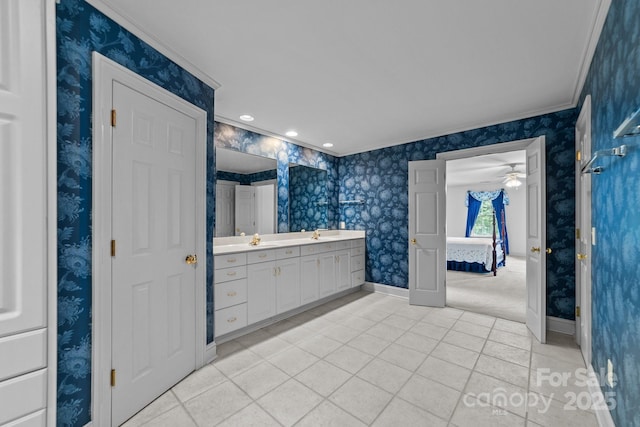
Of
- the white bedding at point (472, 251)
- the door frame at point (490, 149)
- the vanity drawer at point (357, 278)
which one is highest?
the door frame at point (490, 149)

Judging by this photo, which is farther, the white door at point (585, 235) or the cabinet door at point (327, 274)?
the cabinet door at point (327, 274)

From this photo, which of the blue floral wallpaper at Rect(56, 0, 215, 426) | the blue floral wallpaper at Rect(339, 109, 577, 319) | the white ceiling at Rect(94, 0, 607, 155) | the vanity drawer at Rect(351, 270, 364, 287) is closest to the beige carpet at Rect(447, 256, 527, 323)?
the blue floral wallpaper at Rect(339, 109, 577, 319)

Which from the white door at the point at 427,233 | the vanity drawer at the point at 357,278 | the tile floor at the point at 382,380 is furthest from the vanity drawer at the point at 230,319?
the white door at the point at 427,233

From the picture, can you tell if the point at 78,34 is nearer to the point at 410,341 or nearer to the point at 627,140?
the point at 627,140

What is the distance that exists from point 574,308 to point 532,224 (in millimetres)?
992

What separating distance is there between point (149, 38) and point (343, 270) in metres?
3.49

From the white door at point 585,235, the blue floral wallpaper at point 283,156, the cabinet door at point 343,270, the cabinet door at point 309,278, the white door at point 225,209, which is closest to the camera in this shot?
the white door at point 585,235

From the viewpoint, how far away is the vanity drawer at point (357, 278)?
14.2 feet

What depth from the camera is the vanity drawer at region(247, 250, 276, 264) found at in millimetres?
2846

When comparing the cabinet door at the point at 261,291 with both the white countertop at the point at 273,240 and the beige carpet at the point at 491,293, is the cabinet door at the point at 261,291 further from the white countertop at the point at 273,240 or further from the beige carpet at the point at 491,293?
the beige carpet at the point at 491,293

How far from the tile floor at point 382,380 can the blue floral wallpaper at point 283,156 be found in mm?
1833

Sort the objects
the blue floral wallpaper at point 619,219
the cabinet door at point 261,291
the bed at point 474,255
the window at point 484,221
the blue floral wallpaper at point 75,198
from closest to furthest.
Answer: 1. the blue floral wallpaper at point 619,219
2. the blue floral wallpaper at point 75,198
3. the cabinet door at point 261,291
4. the bed at point 474,255
5. the window at point 484,221

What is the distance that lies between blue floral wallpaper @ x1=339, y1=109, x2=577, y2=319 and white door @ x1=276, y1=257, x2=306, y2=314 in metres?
1.66
